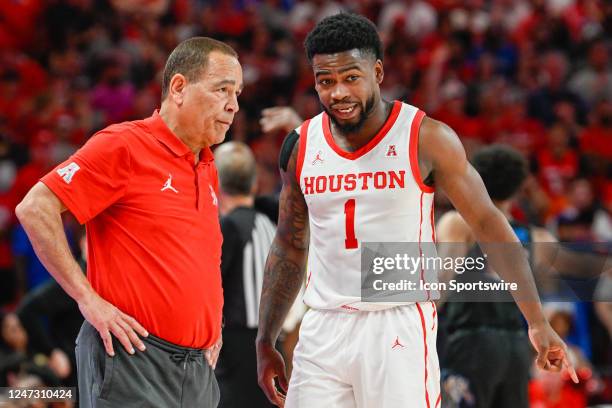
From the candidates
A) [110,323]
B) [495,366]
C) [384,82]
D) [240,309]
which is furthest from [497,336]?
[384,82]

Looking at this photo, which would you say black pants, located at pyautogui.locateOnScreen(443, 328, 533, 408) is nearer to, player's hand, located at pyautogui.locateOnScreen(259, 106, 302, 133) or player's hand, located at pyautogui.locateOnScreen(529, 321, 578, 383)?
player's hand, located at pyautogui.locateOnScreen(259, 106, 302, 133)

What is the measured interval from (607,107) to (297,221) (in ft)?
32.6

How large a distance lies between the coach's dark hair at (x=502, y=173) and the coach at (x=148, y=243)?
2436 millimetres

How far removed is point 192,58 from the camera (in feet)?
14.5

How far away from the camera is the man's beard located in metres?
4.43

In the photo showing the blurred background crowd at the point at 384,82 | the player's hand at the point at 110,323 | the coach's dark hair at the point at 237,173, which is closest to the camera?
the player's hand at the point at 110,323

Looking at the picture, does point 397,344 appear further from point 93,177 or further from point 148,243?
point 93,177

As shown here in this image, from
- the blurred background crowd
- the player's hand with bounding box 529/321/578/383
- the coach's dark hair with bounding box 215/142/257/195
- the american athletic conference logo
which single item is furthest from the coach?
the blurred background crowd

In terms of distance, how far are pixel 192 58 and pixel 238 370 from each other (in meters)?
2.50

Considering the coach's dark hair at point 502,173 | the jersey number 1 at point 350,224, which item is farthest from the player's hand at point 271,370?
the coach's dark hair at point 502,173

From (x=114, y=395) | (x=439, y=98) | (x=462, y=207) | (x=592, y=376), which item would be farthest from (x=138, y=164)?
(x=439, y=98)

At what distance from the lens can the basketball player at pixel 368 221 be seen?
428 centimetres

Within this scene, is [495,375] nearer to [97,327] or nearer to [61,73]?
[97,327]

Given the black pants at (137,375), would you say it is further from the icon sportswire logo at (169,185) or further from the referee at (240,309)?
the referee at (240,309)
